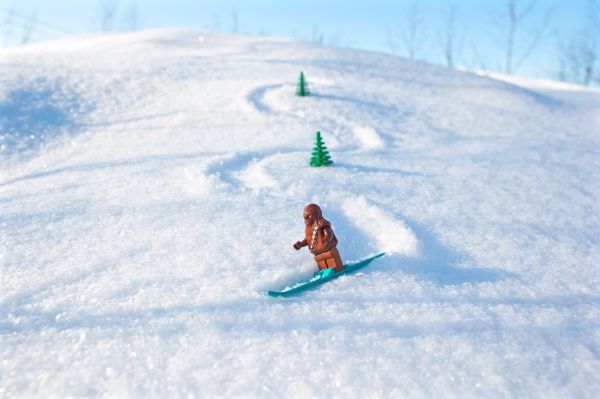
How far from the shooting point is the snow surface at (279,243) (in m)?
2.59

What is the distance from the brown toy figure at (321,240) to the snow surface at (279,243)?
18 cm

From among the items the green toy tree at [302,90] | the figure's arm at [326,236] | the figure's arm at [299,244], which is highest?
the green toy tree at [302,90]

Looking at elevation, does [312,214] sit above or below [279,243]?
above

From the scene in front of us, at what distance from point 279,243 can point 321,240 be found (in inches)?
22.8

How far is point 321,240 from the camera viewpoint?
3287 millimetres

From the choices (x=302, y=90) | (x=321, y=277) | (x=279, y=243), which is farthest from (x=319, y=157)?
(x=302, y=90)

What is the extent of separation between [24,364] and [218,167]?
3.04 meters

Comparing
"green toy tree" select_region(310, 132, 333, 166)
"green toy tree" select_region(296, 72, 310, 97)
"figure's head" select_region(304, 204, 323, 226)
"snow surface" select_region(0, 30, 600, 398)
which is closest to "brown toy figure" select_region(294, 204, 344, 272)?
"figure's head" select_region(304, 204, 323, 226)

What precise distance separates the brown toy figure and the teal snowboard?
5cm

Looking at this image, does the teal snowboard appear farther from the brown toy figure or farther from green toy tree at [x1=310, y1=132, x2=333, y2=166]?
green toy tree at [x1=310, y1=132, x2=333, y2=166]

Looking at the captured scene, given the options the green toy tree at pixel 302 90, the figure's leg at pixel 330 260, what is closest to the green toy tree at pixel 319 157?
the figure's leg at pixel 330 260

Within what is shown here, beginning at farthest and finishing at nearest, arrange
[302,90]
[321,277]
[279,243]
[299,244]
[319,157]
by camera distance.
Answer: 1. [302,90]
2. [319,157]
3. [279,243]
4. [299,244]
5. [321,277]

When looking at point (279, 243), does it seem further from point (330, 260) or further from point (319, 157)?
point (319, 157)

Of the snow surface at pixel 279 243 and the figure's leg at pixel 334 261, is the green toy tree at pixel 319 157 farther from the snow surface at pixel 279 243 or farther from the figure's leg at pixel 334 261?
the figure's leg at pixel 334 261
